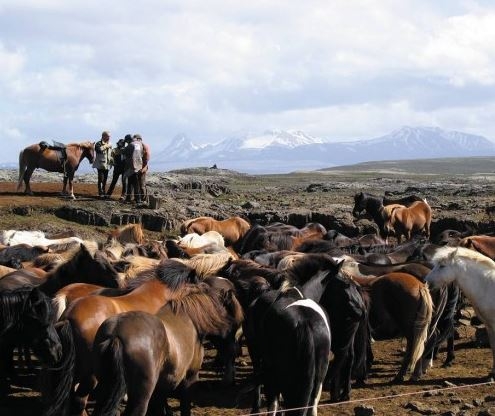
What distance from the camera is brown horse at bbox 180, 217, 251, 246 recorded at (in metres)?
19.0

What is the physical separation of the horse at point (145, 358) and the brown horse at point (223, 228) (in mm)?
12236

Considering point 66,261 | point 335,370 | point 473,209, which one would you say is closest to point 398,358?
point 335,370

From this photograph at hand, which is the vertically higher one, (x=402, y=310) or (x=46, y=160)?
(x=46, y=160)

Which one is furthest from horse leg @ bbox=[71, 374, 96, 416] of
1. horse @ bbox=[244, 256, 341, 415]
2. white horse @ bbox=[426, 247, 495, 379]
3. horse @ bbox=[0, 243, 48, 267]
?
horse @ bbox=[0, 243, 48, 267]

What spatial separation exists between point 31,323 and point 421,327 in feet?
17.1

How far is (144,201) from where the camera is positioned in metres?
23.7

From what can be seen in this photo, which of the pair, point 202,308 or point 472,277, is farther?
point 472,277

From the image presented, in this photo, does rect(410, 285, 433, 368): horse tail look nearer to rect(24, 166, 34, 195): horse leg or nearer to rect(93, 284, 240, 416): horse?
rect(93, 284, 240, 416): horse

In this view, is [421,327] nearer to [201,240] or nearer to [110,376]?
[110,376]

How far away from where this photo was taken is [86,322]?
269 inches

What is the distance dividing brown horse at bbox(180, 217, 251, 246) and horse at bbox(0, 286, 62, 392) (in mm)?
11831

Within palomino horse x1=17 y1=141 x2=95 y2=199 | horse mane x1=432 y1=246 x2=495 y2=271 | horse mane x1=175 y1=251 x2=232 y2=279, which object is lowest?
horse mane x1=175 y1=251 x2=232 y2=279

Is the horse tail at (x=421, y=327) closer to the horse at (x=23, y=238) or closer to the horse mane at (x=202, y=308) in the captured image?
the horse mane at (x=202, y=308)

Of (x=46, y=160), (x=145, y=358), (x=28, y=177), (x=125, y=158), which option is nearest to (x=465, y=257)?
(x=145, y=358)
